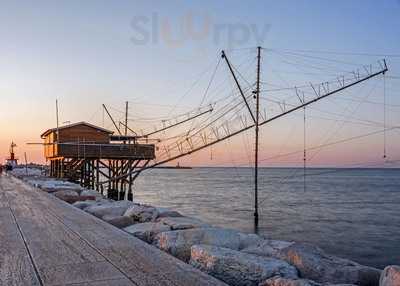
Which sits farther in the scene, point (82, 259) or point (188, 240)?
point (188, 240)

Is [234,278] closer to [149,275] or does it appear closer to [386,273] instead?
[149,275]

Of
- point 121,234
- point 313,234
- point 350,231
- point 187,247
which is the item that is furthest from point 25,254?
point 350,231

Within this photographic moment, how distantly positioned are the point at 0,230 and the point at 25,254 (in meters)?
2.68

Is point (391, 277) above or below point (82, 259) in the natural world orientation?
below

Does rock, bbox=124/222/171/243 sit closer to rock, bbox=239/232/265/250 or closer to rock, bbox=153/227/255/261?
rock, bbox=153/227/255/261

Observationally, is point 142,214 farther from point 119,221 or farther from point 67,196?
point 67,196

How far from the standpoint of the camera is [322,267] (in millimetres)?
7629

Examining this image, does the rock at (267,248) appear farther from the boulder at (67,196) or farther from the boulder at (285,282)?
the boulder at (67,196)

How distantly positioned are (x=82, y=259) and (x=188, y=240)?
2.44m

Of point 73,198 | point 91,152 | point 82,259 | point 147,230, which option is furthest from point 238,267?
point 91,152

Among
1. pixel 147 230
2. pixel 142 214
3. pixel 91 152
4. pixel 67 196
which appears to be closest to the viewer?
pixel 147 230

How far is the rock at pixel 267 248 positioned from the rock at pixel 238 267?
5.14 feet

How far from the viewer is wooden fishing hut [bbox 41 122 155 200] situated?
133 feet

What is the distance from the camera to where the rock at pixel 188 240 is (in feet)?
25.9
